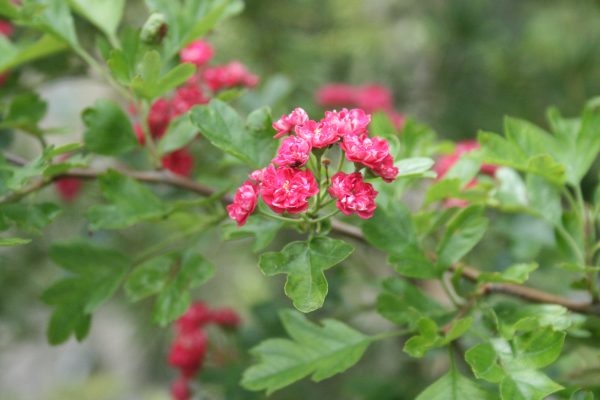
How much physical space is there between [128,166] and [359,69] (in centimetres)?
109

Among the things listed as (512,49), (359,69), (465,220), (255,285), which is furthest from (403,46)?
(465,220)

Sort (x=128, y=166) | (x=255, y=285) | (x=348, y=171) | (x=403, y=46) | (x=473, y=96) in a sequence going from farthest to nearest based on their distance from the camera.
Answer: (x=255, y=285) < (x=403, y=46) < (x=473, y=96) < (x=128, y=166) < (x=348, y=171)

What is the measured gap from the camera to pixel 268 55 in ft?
5.73

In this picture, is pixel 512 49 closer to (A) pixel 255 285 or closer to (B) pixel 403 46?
(B) pixel 403 46

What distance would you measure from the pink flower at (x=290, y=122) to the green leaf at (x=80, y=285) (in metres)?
0.32

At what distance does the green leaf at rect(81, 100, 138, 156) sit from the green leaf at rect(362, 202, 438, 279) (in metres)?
0.34

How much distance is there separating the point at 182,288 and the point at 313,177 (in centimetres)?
26

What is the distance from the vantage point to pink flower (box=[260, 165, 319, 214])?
607 millimetres

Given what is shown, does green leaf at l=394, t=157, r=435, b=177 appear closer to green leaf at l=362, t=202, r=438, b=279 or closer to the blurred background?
green leaf at l=362, t=202, r=438, b=279

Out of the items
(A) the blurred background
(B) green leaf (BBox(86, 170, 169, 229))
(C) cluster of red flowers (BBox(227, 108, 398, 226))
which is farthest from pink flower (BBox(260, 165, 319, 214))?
(A) the blurred background

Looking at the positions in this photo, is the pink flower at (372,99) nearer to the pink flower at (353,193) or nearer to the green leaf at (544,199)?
the green leaf at (544,199)

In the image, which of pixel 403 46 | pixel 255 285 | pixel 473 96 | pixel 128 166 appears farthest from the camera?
pixel 255 285

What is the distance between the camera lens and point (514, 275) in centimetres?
71

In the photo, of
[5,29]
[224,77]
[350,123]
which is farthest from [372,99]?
[350,123]
